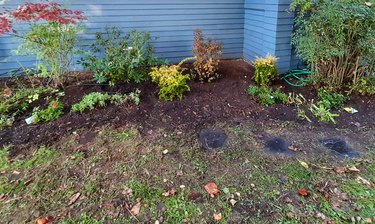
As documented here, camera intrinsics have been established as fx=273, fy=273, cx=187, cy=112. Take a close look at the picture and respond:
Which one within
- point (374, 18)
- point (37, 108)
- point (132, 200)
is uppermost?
point (374, 18)

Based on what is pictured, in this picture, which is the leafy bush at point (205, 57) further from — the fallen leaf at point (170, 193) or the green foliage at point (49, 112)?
the fallen leaf at point (170, 193)

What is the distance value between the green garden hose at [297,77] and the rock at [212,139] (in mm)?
1974

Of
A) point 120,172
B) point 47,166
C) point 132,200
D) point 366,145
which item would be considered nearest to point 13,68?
point 47,166

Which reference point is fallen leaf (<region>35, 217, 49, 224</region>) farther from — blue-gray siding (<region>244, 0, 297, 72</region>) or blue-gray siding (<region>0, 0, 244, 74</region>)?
blue-gray siding (<region>244, 0, 297, 72</region>)

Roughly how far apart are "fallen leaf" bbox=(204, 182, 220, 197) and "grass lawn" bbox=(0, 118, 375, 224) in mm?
30

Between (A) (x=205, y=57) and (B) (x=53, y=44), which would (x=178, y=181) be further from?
(B) (x=53, y=44)

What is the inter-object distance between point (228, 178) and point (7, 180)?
1.84 meters

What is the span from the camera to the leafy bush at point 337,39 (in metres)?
3.45

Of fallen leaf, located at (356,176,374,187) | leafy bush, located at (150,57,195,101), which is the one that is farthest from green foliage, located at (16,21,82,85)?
fallen leaf, located at (356,176,374,187)

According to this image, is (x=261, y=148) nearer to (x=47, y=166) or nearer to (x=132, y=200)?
(x=132, y=200)

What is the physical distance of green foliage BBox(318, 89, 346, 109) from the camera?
11.7 feet

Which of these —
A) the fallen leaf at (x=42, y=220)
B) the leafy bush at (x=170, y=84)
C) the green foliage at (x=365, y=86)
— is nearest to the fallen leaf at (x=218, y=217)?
the fallen leaf at (x=42, y=220)

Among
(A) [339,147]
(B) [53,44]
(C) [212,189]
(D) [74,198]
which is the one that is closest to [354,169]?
(A) [339,147]

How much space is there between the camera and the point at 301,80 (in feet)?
14.5
